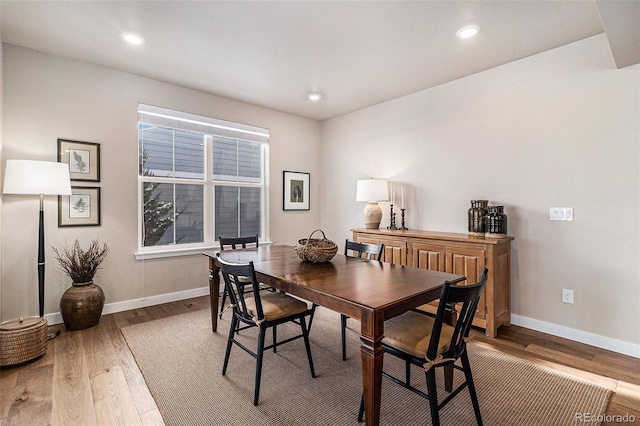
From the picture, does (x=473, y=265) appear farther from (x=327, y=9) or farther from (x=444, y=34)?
(x=327, y=9)

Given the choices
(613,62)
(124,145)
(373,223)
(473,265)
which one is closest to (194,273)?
(124,145)

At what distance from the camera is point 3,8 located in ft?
7.58

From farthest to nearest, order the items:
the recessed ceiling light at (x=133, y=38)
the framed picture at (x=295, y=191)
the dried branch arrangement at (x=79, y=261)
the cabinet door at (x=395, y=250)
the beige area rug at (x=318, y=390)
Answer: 1. the framed picture at (x=295, y=191)
2. the cabinet door at (x=395, y=250)
3. the dried branch arrangement at (x=79, y=261)
4. the recessed ceiling light at (x=133, y=38)
5. the beige area rug at (x=318, y=390)

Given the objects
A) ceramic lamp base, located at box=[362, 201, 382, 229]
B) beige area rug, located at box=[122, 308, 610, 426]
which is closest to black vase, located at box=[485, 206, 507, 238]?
beige area rug, located at box=[122, 308, 610, 426]

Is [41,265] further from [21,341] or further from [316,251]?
[316,251]

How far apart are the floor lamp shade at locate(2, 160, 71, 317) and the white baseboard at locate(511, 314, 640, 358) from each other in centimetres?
441

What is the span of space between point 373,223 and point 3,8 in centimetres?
393

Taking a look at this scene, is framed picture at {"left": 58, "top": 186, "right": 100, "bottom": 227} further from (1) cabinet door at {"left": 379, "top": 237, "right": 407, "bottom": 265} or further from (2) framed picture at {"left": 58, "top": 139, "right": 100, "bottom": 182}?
(1) cabinet door at {"left": 379, "top": 237, "right": 407, "bottom": 265}

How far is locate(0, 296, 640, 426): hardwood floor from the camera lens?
178 centimetres

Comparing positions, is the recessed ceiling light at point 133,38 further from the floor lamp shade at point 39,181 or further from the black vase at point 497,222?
the black vase at point 497,222

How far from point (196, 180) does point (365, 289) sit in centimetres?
314

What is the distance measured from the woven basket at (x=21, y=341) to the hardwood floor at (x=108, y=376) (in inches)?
2.6

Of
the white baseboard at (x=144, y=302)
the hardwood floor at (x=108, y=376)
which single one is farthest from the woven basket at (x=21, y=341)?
the white baseboard at (x=144, y=302)

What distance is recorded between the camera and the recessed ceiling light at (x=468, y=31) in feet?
8.21
